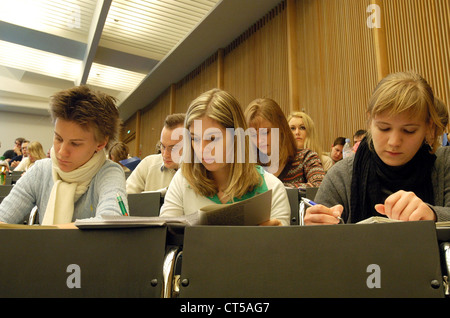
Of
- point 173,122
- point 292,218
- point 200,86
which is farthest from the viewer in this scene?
point 200,86

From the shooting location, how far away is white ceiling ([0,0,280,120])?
7066mm

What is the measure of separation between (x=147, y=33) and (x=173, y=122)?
613cm

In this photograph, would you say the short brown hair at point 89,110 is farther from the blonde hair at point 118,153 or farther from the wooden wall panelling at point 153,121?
the wooden wall panelling at point 153,121

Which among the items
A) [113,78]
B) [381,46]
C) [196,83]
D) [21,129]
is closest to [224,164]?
[381,46]

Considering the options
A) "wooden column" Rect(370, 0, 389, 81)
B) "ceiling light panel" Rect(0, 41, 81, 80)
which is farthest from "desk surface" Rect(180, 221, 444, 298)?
"ceiling light panel" Rect(0, 41, 81, 80)

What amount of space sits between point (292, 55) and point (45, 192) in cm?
→ 522

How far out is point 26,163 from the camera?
19.5ft

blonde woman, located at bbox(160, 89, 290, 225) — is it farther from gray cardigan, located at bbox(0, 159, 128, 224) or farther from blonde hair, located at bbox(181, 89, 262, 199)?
gray cardigan, located at bbox(0, 159, 128, 224)

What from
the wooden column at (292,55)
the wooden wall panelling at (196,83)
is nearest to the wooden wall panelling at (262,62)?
the wooden column at (292,55)

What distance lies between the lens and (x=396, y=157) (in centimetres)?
131

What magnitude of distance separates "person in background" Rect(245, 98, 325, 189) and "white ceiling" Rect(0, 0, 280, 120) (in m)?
4.79

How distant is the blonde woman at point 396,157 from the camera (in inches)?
49.4
